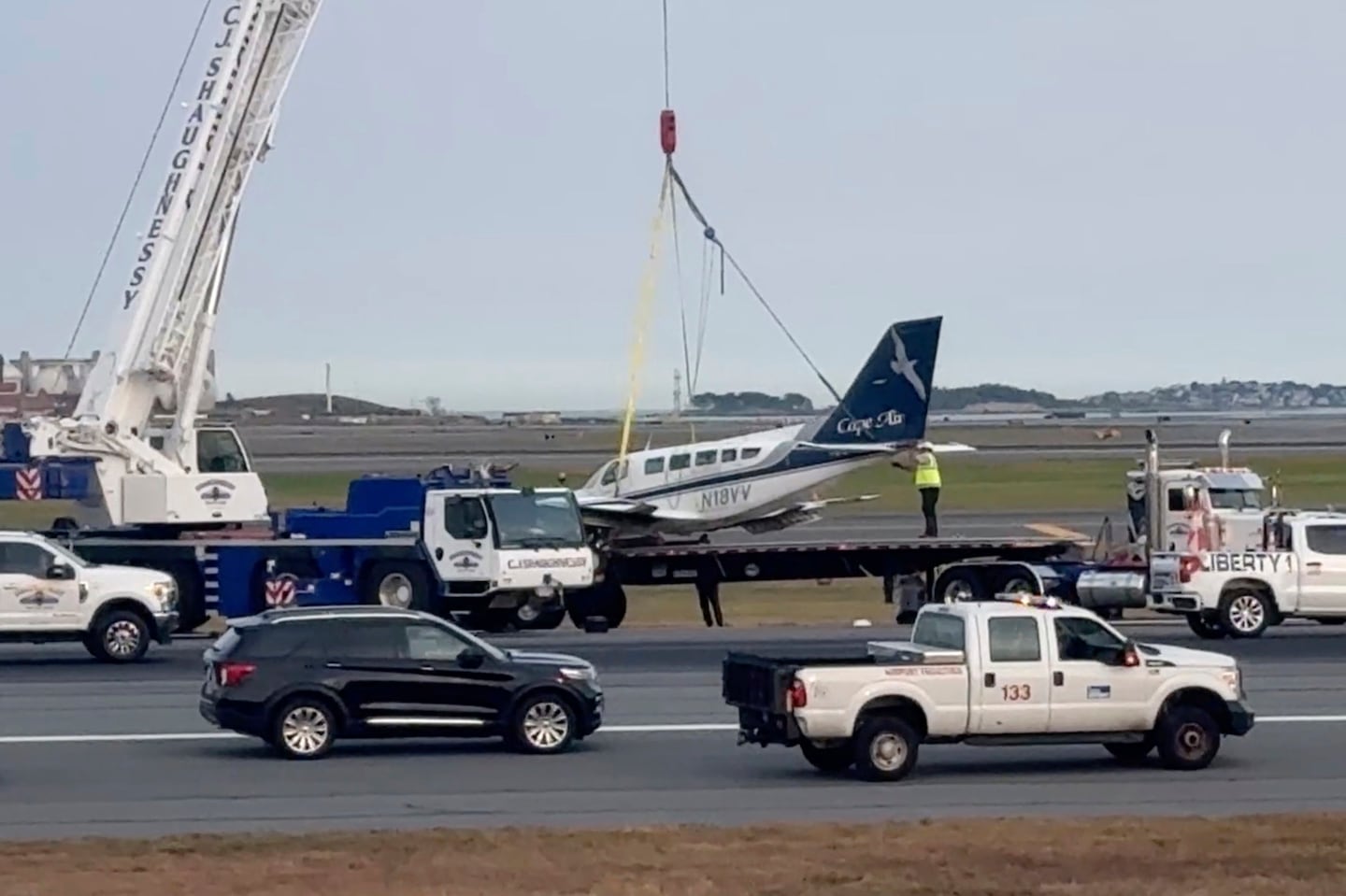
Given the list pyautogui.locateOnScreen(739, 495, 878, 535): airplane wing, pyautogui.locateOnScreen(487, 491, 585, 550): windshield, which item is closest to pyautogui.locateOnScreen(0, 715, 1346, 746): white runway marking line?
pyautogui.locateOnScreen(487, 491, 585, 550): windshield

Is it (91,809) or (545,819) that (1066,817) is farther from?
(91,809)

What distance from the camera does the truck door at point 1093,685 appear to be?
20797mm

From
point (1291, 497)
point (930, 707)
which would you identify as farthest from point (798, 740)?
point (1291, 497)

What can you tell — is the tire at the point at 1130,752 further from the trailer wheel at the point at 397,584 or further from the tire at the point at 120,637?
the trailer wheel at the point at 397,584

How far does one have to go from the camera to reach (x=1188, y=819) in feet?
57.8

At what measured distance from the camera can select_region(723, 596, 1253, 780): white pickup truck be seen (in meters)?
20.3

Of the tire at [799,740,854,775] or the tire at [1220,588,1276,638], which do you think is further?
the tire at [1220,588,1276,638]

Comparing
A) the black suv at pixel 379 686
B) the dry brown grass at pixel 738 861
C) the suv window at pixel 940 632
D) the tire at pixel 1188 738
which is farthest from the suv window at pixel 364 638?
the tire at pixel 1188 738

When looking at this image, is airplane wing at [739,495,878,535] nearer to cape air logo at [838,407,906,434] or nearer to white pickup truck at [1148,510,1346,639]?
cape air logo at [838,407,906,434]

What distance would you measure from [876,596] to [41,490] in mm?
16907

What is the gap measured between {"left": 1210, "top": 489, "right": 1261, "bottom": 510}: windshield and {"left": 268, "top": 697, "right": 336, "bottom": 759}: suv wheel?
66.3ft

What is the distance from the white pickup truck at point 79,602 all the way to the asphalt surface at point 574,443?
47.9 m

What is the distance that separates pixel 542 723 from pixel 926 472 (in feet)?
74.5

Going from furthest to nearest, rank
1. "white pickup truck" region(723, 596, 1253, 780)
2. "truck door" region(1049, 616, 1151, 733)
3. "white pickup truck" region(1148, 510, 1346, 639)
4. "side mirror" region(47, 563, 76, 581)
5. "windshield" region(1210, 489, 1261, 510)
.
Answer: "windshield" region(1210, 489, 1261, 510) < "white pickup truck" region(1148, 510, 1346, 639) < "side mirror" region(47, 563, 76, 581) < "truck door" region(1049, 616, 1151, 733) < "white pickup truck" region(723, 596, 1253, 780)
